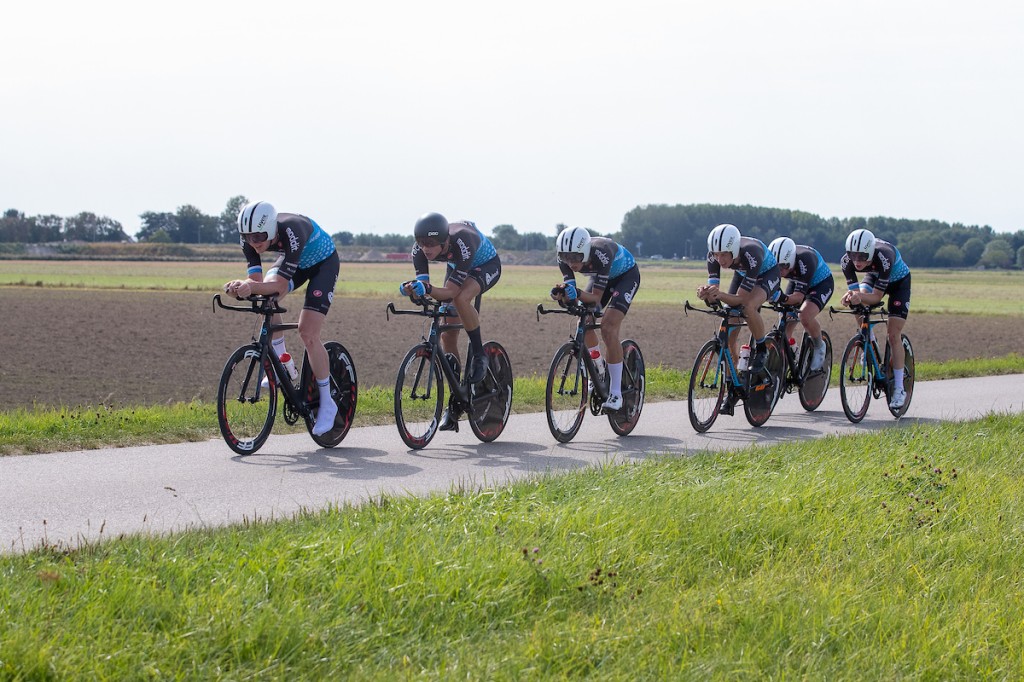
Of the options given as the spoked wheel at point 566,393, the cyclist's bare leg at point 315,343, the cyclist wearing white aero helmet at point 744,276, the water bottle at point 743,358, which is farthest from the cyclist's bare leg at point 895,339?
the cyclist's bare leg at point 315,343

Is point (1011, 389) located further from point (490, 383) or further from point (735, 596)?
point (735, 596)

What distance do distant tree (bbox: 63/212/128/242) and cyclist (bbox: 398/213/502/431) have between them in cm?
16579

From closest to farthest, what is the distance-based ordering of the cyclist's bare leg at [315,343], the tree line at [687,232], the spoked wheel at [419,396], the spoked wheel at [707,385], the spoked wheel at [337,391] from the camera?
the cyclist's bare leg at [315,343] → the spoked wheel at [337,391] → the spoked wheel at [419,396] → the spoked wheel at [707,385] → the tree line at [687,232]

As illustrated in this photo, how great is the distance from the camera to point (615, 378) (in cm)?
1110

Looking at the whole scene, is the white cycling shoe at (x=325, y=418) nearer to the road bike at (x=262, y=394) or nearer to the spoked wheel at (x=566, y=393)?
the road bike at (x=262, y=394)

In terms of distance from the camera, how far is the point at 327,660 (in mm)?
4168

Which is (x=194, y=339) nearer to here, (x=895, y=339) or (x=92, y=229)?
(x=895, y=339)

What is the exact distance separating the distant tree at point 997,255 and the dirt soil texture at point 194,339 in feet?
373

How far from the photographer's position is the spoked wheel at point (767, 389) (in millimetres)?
12188

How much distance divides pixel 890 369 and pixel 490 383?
5642 mm

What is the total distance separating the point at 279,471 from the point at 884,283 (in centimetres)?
796

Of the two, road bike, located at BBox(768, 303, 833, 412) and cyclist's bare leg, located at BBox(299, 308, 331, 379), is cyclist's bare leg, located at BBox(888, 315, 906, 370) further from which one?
cyclist's bare leg, located at BBox(299, 308, 331, 379)

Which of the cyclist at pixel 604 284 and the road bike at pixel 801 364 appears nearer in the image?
the cyclist at pixel 604 284

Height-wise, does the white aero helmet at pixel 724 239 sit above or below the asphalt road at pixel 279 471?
above
